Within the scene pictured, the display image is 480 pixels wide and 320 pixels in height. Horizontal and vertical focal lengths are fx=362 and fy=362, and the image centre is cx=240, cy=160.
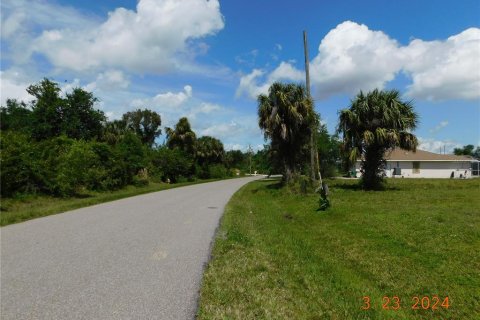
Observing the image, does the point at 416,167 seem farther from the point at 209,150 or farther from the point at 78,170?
the point at 78,170

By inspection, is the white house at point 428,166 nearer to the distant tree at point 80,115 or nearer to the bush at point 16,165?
the distant tree at point 80,115

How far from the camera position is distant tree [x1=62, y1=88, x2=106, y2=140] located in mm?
33031

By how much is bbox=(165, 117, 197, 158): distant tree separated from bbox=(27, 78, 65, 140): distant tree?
19.5 m

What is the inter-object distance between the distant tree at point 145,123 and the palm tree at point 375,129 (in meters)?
54.0

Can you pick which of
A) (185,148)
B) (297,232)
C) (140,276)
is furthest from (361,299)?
(185,148)

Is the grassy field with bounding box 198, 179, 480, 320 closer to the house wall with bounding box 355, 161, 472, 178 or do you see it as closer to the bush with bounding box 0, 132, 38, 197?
the bush with bounding box 0, 132, 38, 197

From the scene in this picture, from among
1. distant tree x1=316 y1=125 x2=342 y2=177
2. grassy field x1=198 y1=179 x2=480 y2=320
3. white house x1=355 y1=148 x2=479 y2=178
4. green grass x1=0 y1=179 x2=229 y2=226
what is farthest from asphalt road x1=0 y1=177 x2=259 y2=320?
white house x1=355 y1=148 x2=479 y2=178

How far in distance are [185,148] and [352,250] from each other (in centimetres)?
4432

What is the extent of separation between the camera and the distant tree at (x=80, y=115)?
33031 millimetres

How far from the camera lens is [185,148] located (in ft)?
165

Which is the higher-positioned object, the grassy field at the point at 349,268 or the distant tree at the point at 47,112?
the distant tree at the point at 47,112
